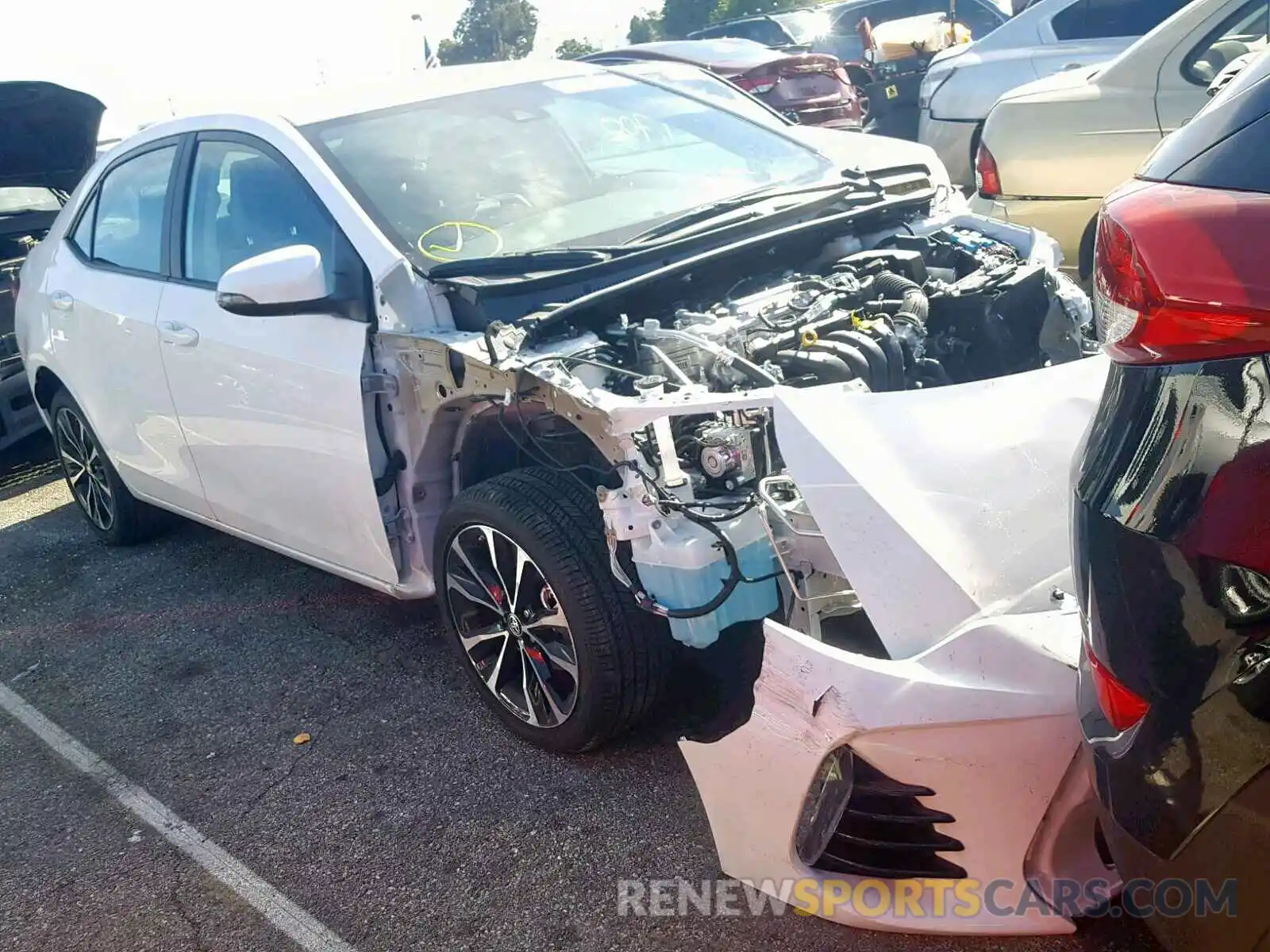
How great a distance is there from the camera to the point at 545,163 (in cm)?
376

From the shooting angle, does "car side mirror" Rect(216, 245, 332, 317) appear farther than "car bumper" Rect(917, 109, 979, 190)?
No

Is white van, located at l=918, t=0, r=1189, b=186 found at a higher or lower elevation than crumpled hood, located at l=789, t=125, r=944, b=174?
lower

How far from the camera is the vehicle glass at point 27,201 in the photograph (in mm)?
7113

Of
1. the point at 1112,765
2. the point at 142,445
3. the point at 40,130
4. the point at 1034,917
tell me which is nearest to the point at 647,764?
the point at 1034,917

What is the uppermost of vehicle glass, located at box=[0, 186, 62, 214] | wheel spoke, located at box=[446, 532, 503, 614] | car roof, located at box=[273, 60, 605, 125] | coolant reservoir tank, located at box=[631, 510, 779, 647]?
car roof, located at box=[273, 60, 605, 125]

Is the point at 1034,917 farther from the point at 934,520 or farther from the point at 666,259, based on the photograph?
the point at 666,259

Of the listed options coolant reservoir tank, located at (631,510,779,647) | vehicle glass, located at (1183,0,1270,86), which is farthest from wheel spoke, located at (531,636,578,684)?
vehicle glass, located at (1183,0,1270,86)

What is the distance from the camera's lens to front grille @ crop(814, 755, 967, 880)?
7.02 ft

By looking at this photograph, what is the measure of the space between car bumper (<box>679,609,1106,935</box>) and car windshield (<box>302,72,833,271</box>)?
1.71 meters

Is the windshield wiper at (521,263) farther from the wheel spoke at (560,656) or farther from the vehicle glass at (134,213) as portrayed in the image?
the vehicle glass at (134,213)

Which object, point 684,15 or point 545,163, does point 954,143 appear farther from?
point 684,15

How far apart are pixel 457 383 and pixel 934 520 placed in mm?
1378

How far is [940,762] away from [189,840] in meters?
2.08

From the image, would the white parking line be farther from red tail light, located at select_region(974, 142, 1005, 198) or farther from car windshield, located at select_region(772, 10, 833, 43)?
car windshield, located at select_region(772, 10, 833, 43)
